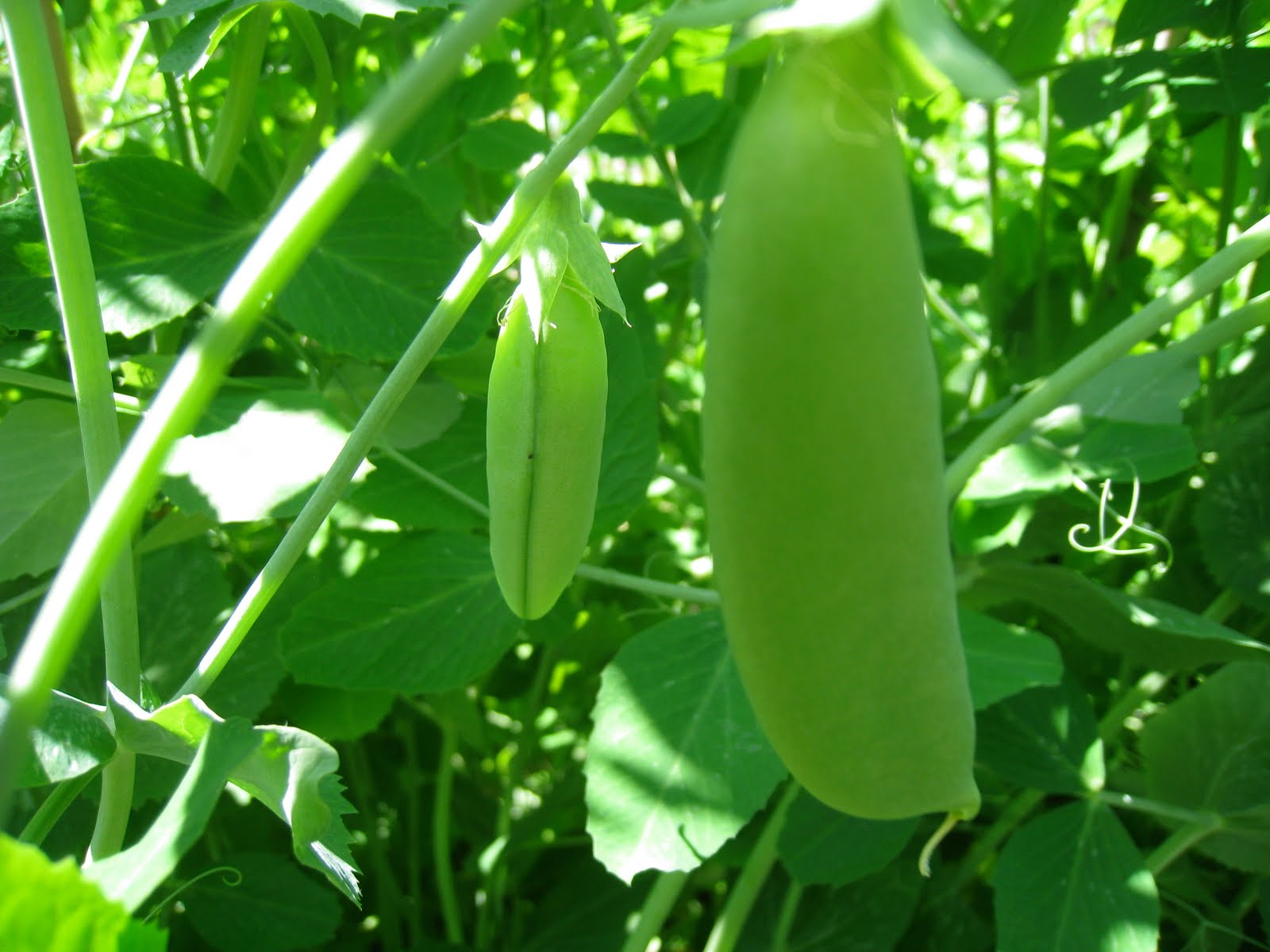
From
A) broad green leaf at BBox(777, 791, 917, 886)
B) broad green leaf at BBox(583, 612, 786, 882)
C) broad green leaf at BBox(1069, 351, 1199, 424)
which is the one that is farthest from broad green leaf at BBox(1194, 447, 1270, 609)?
broad green leaf at BBox(583, 612, 786, 882)

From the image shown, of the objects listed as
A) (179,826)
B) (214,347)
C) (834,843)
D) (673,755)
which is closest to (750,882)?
(834,843)

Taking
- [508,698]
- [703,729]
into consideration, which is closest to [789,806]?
[703,729]

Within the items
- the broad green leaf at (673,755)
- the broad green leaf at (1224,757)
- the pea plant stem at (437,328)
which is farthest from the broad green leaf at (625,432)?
the broad green leaf at (1224,757)

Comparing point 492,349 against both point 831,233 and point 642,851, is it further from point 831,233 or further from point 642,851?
point 831,233

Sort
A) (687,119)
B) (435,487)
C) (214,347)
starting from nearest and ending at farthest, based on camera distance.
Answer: (214,347)
(435,487)
(687,119)

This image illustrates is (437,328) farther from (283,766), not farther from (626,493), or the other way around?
(626,493)

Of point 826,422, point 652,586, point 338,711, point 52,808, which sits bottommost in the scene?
point 338,711
